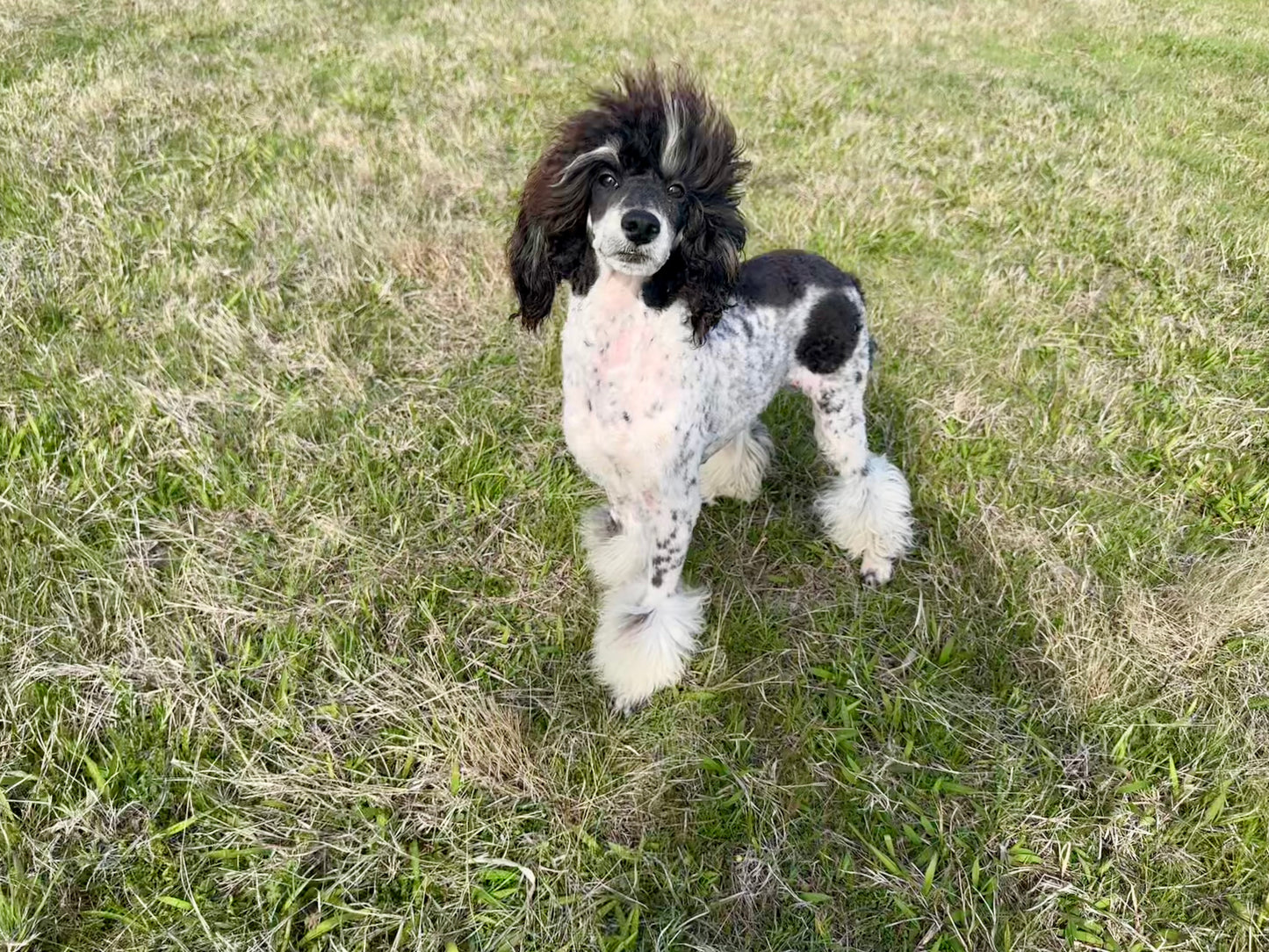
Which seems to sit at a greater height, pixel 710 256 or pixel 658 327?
pixel 710 256

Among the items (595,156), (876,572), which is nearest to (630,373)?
(595,156)

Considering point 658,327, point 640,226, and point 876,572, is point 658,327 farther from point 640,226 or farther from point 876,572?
point 876,572

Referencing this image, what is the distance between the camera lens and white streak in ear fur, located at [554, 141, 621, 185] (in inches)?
97.4

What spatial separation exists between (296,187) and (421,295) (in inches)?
78.2

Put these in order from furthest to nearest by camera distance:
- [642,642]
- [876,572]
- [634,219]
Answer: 1. [876,572]
2. [642,642]
3. [634,219]

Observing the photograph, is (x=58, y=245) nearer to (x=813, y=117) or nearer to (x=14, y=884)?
(x=14, y=884)

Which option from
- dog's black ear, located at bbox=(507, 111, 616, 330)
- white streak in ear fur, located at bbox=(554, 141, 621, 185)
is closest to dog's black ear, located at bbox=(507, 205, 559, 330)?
dog's black ear, located at bbox=(507, 111, 616, 330)

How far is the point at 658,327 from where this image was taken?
104 inches

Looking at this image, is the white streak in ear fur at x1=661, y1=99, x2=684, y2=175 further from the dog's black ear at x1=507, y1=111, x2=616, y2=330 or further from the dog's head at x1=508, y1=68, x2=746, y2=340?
the dog's black ear at x1=507, y1=111, x2=616, y2=330

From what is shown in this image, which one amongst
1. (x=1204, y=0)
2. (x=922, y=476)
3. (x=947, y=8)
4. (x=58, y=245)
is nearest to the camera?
(x=922, y=476)

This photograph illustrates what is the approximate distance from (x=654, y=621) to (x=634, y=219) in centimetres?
166

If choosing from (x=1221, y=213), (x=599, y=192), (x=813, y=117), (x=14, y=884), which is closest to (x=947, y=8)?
(x=813, y=117)

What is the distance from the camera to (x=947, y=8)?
14.2m

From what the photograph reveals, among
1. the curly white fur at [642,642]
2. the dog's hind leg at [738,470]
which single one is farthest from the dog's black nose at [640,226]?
the dog's hind leg at [738,470]
